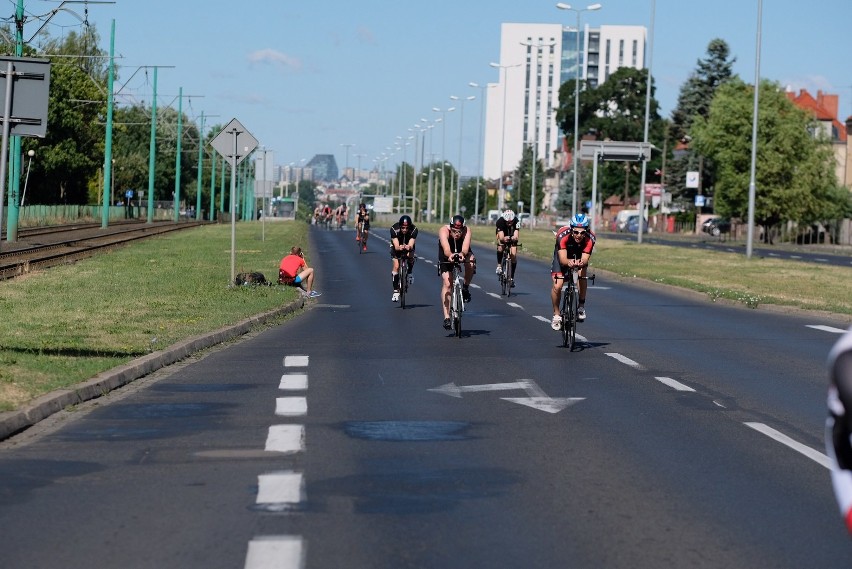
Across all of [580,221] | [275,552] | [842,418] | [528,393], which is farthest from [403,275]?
[842,418]

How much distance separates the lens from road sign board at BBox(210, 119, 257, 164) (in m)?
27.2

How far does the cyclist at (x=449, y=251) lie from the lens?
→ 19578 mm

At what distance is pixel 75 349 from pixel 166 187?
126 metres

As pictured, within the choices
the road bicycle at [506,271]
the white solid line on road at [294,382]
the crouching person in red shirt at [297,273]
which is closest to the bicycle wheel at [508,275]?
the road bicycle at [506,271]

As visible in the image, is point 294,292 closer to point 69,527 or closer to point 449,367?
point 449,367

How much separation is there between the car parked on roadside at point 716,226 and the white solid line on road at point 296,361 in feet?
272

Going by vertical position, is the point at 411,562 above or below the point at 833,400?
below

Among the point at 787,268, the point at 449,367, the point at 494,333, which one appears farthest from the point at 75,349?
the point at 787,268

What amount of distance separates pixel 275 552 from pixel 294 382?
7088 mm

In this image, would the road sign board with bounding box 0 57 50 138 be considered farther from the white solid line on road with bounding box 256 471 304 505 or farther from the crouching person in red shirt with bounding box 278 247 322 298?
the crouching person in red shirt with bounding box 278 247 322 298

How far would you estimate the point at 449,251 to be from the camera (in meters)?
20.1

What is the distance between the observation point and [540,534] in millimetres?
6777

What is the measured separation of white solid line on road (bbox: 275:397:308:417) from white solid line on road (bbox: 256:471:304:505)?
8.93 feet

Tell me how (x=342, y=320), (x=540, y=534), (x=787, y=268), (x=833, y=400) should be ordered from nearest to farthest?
(x=833, y=400) < (x=540, y=534) < (x=342, y=320) < (x=787, y=268)
